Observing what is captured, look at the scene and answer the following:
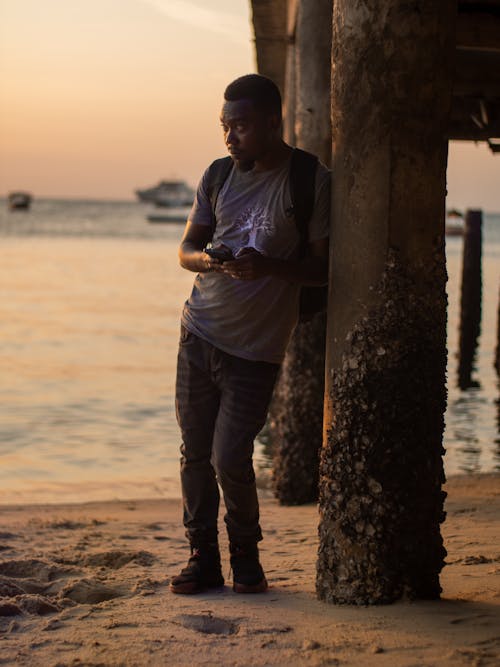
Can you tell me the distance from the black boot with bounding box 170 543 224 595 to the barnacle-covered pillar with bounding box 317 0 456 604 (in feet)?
2.05

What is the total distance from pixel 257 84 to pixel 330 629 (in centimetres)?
198

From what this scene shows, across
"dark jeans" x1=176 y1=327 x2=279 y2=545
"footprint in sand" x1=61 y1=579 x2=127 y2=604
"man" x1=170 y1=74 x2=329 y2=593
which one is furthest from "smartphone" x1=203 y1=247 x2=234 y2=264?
"footprint in sand" x1=61 y1=579 x2=127 y2=604

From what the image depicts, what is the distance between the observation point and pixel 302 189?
12.9 feet

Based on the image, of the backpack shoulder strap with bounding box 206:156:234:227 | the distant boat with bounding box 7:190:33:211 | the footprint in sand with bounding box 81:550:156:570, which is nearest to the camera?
the backpack shoulder strap with bounding box 206:156:234:227

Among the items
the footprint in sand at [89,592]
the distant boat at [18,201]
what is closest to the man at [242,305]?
the footprint in sand at [89,592]

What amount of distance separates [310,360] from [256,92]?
3293 mm

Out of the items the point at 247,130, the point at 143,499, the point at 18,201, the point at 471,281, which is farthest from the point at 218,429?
the point at 18,201

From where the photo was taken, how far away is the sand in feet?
10.8

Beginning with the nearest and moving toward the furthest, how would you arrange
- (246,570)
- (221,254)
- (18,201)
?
(221,254), (246,570), (18,201)

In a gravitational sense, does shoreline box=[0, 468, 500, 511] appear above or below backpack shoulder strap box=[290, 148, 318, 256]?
below

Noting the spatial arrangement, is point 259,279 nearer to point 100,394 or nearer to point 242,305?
point 242,305

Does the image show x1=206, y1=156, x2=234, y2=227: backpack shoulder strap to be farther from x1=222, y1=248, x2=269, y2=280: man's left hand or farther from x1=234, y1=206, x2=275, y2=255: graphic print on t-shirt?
x1=222, y1=248, x2=269, y2=280: man's left hand

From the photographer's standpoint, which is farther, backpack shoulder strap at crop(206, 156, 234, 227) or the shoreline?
the shoreline

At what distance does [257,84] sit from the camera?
398 centimetres
